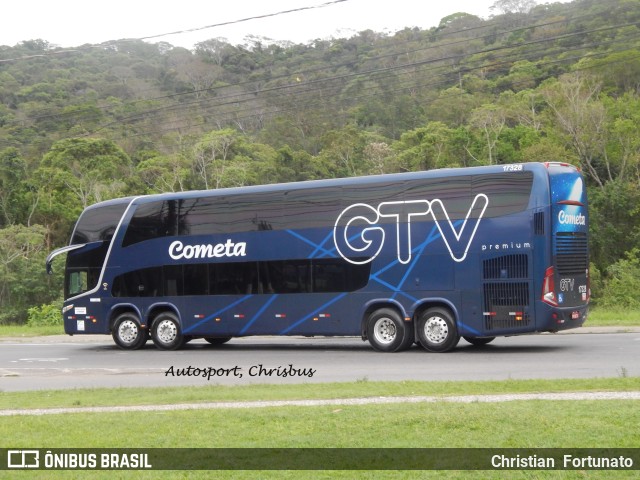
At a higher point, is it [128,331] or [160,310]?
[160,310]

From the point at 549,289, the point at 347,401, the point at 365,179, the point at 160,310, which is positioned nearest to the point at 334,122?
the point at 160,310

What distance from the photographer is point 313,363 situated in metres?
20.3

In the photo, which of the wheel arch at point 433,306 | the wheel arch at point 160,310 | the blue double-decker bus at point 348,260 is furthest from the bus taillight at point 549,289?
the wheel arch at point 160,310

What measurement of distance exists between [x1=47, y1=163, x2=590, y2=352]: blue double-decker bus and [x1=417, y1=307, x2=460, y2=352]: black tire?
0.03 meters

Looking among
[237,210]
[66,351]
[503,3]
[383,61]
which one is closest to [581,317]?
[237,210]

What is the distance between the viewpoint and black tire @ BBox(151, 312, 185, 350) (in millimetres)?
24703

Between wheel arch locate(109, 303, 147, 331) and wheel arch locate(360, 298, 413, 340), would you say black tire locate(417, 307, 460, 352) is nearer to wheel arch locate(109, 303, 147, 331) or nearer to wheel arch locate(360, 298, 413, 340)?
wheel arch locate(360, 298, 413, 340)

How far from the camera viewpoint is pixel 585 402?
11367 millimetres

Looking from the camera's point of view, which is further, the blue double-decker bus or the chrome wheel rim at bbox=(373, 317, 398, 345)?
the chrome wheel rim at bbox=(373, 317, 398, 345)

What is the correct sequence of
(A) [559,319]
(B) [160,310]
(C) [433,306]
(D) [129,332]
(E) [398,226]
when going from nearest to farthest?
(A) [559,319] < (C) [433,306] < (E) [398,226] < (B) [160,310] < (D) [129,332]

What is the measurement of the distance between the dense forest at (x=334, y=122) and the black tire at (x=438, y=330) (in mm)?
11772

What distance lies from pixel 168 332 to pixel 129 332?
1.40 metres

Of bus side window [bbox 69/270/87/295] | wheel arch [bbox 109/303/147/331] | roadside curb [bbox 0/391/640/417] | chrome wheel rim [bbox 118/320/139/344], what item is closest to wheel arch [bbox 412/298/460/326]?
wheel arch [bbox 109/303/147/331]

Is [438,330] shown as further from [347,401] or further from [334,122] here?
[334,122]
